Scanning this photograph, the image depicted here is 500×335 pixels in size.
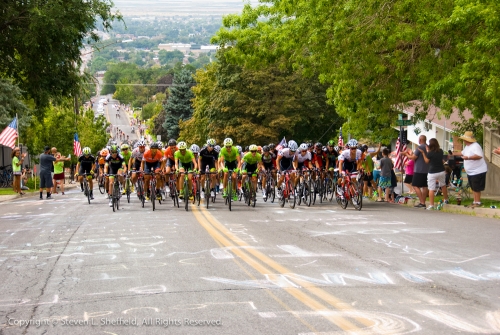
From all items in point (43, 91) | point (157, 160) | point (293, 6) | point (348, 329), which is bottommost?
point (348, 329)

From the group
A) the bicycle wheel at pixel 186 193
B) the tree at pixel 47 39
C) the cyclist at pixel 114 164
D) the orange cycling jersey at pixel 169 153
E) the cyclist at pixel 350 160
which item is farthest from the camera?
the tree at pixel 47 39

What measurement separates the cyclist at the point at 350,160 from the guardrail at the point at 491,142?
7891mm

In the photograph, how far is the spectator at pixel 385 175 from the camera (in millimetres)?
24172

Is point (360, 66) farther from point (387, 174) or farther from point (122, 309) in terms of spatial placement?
point (122, 309)

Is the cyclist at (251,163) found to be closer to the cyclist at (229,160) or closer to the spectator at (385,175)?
the cyclist at (229,160)

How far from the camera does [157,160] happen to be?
22.3m

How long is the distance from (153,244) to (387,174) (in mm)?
12579

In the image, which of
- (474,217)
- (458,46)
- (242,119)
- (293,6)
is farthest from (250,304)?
Answer: (242,119)

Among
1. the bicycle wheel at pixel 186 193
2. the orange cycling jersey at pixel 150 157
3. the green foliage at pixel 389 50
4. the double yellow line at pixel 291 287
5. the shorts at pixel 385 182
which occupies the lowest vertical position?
the double yellow line at pixel 291 287

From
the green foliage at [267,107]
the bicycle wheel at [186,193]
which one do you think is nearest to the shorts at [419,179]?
the bicycle wheel at [186,193]

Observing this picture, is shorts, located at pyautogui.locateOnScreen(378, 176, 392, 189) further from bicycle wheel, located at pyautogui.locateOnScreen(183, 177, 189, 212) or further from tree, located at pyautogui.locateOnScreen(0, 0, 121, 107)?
tree, located at pyautogui.locateOnScreen(0, 0, 121, 107)

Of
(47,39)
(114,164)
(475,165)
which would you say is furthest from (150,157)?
(475,165)

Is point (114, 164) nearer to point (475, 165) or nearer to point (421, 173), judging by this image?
point (421, 173)

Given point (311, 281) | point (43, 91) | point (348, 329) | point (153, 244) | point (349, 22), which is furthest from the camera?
point (43, 91)
